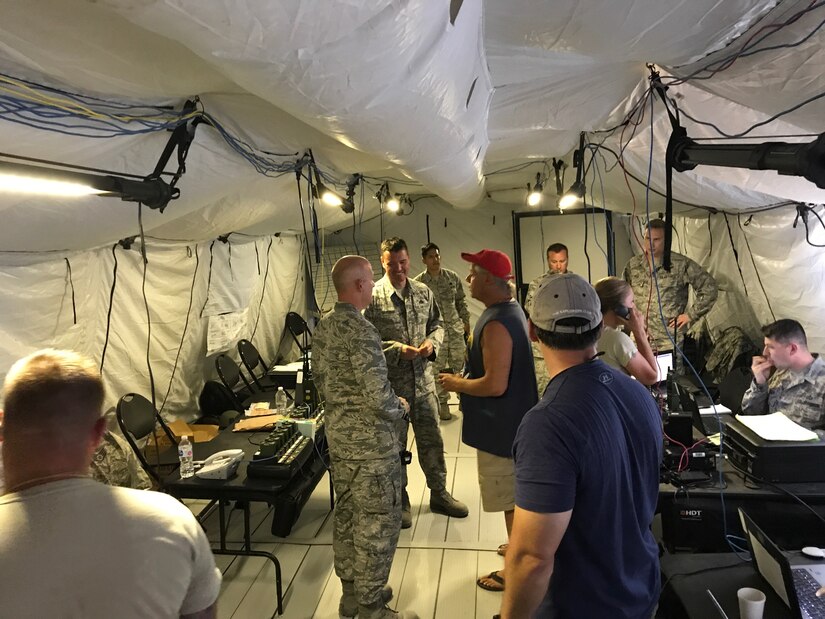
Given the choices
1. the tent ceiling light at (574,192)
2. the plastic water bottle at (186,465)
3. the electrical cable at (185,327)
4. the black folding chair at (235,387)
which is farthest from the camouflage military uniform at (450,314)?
the plastic water bottle at (186,465)

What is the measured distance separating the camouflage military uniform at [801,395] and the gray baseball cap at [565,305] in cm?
229

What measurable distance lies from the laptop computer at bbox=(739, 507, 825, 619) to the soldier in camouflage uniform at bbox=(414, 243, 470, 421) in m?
3.16

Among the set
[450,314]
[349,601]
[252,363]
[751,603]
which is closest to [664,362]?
[751,603]

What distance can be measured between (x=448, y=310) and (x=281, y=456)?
8.61 feet

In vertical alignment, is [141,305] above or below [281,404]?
above

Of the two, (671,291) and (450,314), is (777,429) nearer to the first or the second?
(671,291)

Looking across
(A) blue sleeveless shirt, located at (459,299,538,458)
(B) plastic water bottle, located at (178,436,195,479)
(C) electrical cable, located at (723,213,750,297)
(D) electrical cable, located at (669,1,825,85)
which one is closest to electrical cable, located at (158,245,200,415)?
(B) plastic water bottle, located at (178,436,195,479)

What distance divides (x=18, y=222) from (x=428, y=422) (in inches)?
91.6

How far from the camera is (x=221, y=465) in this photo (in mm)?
2451

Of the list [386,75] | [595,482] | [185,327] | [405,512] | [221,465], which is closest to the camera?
[386,75]

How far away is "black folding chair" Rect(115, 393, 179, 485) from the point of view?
3025 millimetres

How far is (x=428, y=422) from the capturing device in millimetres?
3166

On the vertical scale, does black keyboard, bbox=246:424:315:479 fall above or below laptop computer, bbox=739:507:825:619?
above

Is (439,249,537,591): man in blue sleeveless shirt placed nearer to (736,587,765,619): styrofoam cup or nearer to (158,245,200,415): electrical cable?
(736,587,765,619): styrofoam cup
